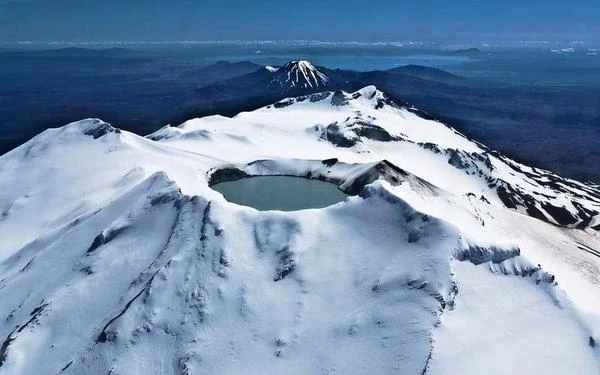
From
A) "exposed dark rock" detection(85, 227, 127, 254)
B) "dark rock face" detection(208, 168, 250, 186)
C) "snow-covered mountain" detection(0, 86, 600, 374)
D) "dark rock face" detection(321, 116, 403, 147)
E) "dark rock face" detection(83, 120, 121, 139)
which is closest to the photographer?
"snow-covered mountain" detection(0, 86, 600, 374)

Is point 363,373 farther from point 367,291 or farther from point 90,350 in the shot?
point 90,350

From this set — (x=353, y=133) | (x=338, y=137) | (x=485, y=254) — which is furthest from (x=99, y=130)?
(x=485, y=254)

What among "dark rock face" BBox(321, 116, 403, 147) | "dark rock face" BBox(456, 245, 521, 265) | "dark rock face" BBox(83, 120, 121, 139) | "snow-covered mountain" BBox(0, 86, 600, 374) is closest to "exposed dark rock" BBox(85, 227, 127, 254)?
"snow-covered mountain" BBox(0, 86, 600, 374)

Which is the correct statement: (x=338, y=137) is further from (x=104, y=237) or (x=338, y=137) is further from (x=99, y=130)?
(x=104, y=237)

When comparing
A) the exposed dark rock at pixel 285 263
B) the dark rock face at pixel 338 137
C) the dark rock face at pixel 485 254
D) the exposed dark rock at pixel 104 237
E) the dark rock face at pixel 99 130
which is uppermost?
the dark rock face at pixel 485 254

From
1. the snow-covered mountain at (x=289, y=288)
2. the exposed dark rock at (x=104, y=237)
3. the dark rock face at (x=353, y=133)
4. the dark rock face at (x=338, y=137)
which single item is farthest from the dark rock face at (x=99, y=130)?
the exposed dark rock at (x=104, y=237)

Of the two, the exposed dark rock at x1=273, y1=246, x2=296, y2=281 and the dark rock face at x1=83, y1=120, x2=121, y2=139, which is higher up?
the exposed dark rock at x1=273, y1=246, x2=296, y2=281

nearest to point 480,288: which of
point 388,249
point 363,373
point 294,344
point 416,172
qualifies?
point 388,249

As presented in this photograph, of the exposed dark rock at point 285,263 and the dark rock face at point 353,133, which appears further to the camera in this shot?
the dark rock face at point 353,133

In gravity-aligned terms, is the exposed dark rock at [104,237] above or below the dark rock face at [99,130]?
above

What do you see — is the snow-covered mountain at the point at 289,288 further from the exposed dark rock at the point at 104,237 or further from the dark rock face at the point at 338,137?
the dark rock face at the point at 338,137

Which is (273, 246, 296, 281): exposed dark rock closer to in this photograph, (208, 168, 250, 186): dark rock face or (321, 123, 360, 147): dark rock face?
(208, 168, 250, 186): dark rock face
